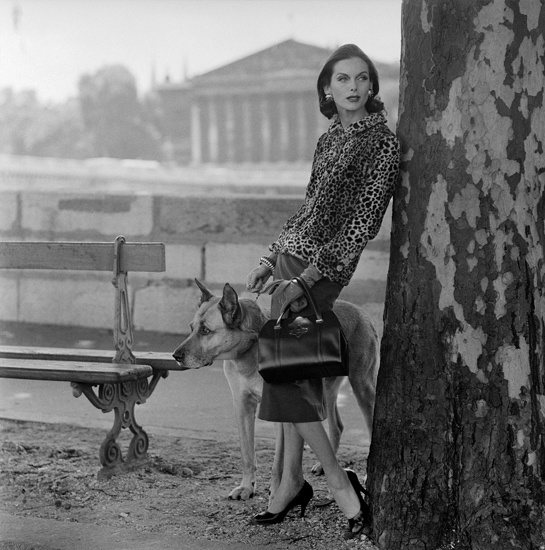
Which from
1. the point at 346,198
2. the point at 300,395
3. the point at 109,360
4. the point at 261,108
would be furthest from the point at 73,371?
the point at 261,108

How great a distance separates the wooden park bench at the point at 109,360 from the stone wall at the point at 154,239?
2.94 metres

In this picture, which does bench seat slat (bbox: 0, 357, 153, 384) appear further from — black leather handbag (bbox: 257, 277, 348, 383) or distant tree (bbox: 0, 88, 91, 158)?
distant tree (bbox: 0, 88, 91, 158)

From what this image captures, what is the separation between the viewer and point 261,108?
76.3 meters

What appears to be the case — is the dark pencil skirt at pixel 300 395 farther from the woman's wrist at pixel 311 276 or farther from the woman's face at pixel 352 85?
the woman's face at pixel 352 85

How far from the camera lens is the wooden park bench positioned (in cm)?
466

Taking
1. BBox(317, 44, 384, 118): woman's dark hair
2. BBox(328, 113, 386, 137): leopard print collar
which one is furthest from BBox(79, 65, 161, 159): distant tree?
BBox(328, 113, 386, 137): leopard print collar

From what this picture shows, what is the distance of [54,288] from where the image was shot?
9.12 m

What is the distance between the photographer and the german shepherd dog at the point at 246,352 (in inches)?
165

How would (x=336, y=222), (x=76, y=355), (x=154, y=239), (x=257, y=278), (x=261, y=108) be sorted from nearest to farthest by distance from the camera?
(x=336, y=222) < (x=257, y=278) < (x=76, y=355) < (x=154, y=239) < (x=261, y=108)

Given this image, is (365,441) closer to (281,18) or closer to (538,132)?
(538,132)

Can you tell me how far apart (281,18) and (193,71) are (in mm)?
13094

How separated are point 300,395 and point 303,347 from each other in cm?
22

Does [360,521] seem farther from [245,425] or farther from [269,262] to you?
[269,262]

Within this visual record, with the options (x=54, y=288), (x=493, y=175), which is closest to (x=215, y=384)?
(x=54, y=288)
